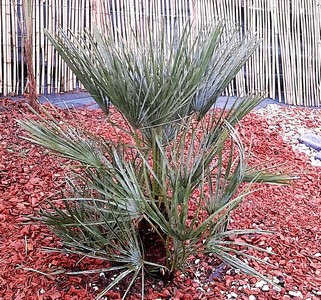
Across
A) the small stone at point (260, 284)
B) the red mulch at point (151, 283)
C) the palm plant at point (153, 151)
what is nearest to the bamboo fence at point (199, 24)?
the red mulch at point (151, 283)

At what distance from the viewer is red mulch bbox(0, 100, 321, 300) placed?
5.72ft

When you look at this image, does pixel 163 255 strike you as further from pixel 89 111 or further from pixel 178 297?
pixel 89 111

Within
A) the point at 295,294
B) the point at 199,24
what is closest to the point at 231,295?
the point at 295,294

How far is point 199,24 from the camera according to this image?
12.5 ft

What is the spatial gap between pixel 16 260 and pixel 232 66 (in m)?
1.18

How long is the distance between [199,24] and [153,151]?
2392 mm

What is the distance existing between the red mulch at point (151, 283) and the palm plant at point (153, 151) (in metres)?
0.12

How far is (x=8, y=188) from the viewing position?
225 cm

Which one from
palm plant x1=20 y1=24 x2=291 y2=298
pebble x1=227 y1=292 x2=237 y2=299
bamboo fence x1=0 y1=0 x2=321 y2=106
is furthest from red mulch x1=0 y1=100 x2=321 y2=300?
bamboo fence x1=0 y1=0 x2=321 y2=106

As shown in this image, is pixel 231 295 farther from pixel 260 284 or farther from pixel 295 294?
pixel 295 294

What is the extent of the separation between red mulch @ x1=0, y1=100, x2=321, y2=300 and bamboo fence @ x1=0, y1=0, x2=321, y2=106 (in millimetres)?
767

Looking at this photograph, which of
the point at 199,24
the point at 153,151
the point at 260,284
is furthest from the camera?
the point at 199,24

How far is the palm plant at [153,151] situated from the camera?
1550mm

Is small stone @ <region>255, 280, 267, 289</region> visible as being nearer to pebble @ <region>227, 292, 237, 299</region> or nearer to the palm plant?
pebble @ <region>227, 292, 237, 299</region>
